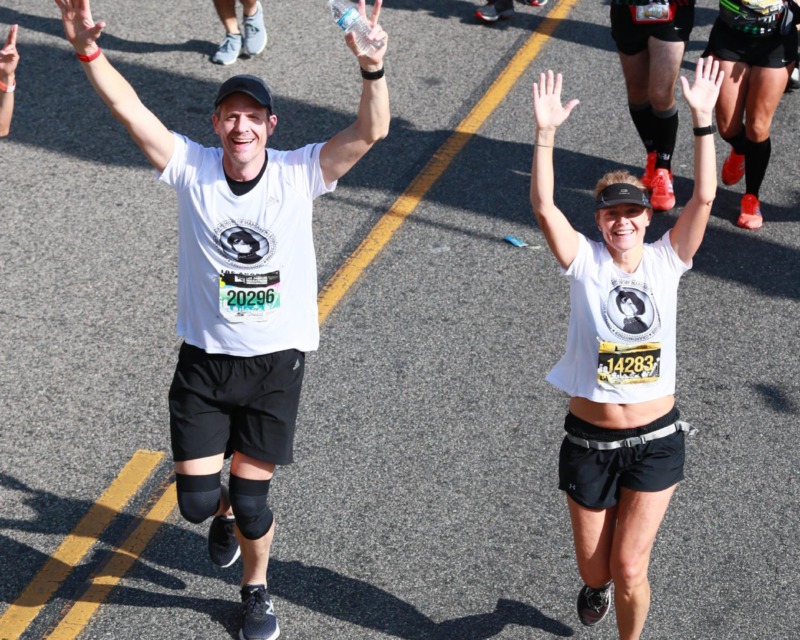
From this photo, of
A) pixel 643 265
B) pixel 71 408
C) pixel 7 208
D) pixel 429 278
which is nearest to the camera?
pixel 643 265

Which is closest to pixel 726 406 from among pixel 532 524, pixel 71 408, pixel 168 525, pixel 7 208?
pixel 532 524

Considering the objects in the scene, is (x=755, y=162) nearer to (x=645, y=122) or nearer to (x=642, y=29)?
(x=645, y=122)

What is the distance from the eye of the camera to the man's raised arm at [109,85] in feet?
14.8

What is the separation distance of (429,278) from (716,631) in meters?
2.89

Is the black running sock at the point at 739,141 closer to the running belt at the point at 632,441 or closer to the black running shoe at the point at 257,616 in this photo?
the running belt at the point at 632,441

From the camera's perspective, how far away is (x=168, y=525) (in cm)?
546

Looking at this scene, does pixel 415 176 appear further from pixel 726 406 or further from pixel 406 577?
pixel 406 577

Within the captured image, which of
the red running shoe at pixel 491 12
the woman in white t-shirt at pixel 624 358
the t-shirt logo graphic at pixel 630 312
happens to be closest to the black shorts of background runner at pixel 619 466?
the woman in white t-shirt at pixel 624 358

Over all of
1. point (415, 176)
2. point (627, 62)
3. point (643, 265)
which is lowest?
point (415, 176)

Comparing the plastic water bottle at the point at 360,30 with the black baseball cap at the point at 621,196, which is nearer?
the plastic water bottle at the point at 360,30

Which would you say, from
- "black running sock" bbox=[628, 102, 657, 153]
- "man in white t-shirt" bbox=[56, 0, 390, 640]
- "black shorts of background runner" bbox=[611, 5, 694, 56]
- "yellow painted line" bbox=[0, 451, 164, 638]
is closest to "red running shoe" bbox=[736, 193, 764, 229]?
"black running sock" bbox=[628, 102, 657, 153]

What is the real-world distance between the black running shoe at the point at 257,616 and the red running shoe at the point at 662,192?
4.15 m

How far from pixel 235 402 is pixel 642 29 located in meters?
4.26

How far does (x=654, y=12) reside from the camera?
297 inches
